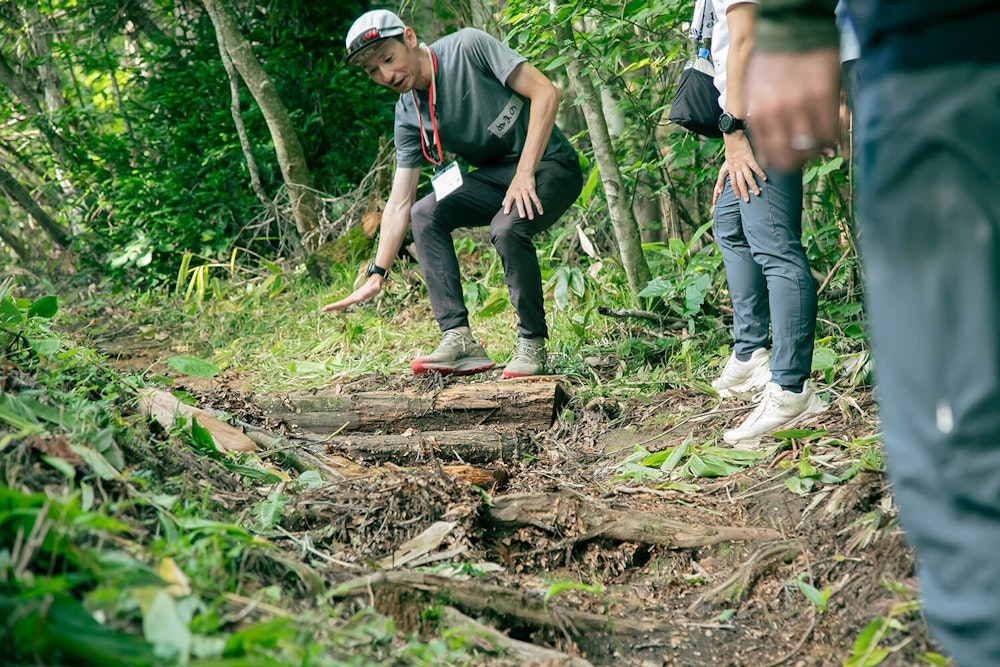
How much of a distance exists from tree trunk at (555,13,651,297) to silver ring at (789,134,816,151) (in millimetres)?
3350

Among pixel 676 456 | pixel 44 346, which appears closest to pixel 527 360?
pixel 676 456

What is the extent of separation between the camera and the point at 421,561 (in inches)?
86.2

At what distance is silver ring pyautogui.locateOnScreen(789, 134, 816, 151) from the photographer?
4.49 feet

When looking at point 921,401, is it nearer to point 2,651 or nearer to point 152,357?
point 2,651

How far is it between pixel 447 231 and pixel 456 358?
664mm

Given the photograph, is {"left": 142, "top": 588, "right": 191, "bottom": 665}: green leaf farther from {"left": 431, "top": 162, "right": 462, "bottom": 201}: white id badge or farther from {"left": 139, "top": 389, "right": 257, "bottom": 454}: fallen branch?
{"left": 431, "top": 162, "right": 462, "bottom": 201}: white id badge

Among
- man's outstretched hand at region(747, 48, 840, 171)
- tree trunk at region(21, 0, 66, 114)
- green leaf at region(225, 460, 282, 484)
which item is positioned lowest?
green leaf at region(225, 460, 282, 484)

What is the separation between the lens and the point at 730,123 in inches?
118

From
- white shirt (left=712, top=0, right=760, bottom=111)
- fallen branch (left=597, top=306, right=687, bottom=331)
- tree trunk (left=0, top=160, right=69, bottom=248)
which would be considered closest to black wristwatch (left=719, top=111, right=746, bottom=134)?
white shirt (left=712, top=0, right=760, bottom=111)

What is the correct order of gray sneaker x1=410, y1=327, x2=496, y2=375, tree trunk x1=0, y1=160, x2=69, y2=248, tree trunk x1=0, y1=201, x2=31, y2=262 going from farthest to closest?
tree trunk x1=0, y1=201, x2=31, y2=262
tree trunk x1=0, y1=160, x2=69, y2=248
gray sneaker x1=410, y1=327, x2=496, y2=375

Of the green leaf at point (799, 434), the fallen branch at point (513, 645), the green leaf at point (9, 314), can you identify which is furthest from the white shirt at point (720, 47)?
the green leaf at point (9, 314)

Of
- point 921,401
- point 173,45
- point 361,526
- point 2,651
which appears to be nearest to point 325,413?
point 361,526

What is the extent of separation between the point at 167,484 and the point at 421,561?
651mm

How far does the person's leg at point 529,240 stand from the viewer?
13.5 feet
